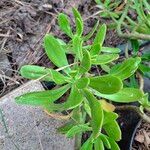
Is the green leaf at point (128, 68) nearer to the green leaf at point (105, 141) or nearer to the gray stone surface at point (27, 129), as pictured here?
the green leaf at point (105, 141)

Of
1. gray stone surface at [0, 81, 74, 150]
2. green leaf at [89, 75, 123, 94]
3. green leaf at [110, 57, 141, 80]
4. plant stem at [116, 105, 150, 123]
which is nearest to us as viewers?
green leaf at [89, 75, 123, 94]

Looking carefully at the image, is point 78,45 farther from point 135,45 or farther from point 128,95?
point 135,45

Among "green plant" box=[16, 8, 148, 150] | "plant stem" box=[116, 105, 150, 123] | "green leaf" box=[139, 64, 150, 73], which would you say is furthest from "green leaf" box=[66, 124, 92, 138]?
"green leaf" box=[139, 64, 150, 73]

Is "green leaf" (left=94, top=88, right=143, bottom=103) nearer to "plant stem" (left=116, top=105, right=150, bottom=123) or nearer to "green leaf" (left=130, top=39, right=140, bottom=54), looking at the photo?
"plant stem" (left=116, top=105, right=150, bottom=123)

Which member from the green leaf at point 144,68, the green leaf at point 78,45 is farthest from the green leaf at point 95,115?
the green leaf at point 144,68

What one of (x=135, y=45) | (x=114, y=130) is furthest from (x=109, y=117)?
(x=135, y=45)
